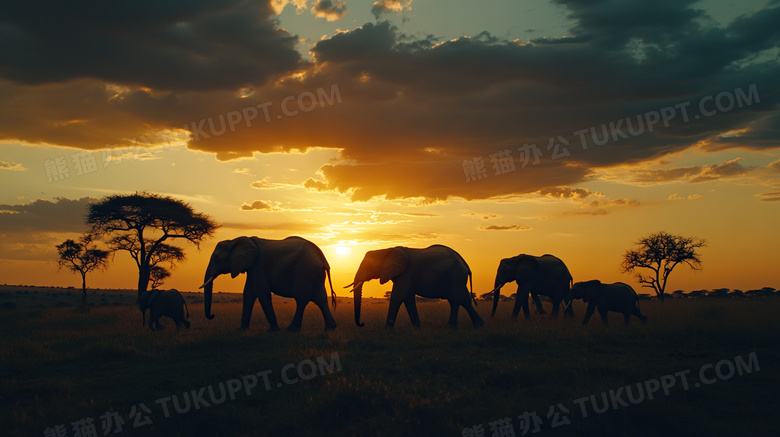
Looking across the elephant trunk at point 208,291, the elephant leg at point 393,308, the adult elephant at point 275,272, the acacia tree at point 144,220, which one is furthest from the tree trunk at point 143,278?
the elephant leg at point 393,308

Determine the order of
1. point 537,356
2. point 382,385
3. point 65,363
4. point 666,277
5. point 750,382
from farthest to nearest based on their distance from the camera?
1. point 666,277
2. point 65,363
3. point 537,356
4. point 750,382
5. point 382,385

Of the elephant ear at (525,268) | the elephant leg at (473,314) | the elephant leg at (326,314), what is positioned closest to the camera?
the elephant leg at (326,314)

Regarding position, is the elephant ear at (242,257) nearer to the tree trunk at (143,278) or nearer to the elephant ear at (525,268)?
the elephant ear at (525,268)

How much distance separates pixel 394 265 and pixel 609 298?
8111mm

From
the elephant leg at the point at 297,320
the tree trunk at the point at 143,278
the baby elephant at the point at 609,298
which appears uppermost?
the tree trunk at the point at 143,278

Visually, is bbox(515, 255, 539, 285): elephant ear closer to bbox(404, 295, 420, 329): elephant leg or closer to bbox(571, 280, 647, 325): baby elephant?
bbox(571, 280, 647, 325): baby elephant

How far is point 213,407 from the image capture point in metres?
8.78

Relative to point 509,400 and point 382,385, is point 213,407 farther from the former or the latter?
point 509,400

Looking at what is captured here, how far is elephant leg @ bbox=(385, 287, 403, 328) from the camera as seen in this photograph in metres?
18.4

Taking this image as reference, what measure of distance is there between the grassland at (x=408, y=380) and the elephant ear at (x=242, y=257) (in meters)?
2.45

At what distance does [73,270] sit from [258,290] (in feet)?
138

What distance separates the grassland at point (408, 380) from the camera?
309 inches

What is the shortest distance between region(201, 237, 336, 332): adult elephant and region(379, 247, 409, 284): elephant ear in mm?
2224

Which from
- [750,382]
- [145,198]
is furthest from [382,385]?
[145,198]
